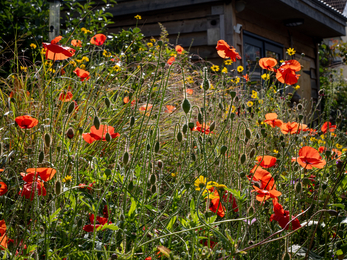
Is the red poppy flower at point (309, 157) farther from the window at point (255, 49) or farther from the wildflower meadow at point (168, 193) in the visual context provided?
the window at point (255, 49)

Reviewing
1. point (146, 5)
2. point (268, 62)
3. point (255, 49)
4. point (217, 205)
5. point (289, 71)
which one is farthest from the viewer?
point (255, 49)

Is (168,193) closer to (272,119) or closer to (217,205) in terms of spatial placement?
(217,205)

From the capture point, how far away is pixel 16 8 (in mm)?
3703

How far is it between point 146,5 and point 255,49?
199 cm

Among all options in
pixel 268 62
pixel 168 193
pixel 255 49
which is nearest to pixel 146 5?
pixel 255 49

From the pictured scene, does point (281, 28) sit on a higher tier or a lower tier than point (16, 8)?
higher

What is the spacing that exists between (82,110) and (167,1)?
382cm

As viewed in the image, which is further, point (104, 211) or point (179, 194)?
point (104, 211)

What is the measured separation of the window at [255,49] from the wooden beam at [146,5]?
104 centimetres

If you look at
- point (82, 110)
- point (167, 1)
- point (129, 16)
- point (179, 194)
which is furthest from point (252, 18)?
point (179, 194)

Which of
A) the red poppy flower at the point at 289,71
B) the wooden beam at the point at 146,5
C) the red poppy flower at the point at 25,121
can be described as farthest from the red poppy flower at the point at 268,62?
the wooden beam at the point at 146,5

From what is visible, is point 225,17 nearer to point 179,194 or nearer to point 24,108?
point 24,108

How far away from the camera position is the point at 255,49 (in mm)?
6008

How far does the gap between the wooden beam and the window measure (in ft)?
3.41
